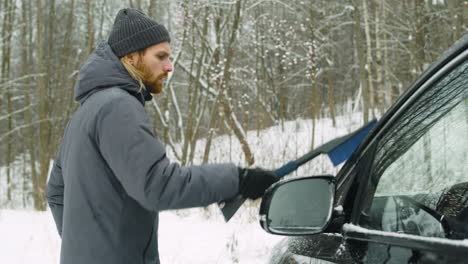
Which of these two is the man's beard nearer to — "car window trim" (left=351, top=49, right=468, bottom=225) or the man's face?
the man's face

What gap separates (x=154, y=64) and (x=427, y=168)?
1.10 meters

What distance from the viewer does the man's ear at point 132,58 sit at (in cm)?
189

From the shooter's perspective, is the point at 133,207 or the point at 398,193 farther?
the point at 133,207

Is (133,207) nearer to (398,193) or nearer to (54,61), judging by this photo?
(398,193)

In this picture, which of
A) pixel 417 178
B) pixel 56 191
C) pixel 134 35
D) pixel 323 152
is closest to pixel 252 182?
pixel 323 152

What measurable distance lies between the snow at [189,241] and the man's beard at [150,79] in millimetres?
3545

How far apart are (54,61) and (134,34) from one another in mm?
19753

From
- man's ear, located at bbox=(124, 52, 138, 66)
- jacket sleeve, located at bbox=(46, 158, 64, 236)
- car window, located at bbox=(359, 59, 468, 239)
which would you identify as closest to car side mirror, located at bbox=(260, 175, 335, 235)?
car window, located at bbox=(359, 59, 468, 239)

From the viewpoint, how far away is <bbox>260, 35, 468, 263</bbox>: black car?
1143 mm

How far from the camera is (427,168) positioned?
128cm

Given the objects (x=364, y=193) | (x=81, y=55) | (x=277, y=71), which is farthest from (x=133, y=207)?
(x=277, y=71)

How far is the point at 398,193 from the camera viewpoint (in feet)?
4.53

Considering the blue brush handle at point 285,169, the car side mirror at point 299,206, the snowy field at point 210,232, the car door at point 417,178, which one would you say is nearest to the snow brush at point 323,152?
the blue brush handle at point 285,169

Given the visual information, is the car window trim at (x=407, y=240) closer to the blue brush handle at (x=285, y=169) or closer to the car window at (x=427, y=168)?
the car window at (x=427, y=168)
